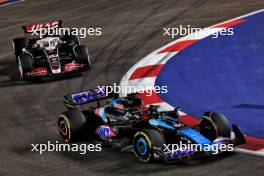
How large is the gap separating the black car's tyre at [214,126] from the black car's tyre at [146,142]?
814 mm

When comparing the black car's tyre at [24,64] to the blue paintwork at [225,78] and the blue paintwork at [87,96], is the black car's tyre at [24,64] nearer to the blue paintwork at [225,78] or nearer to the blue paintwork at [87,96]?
the blue paintwork at [225,78]

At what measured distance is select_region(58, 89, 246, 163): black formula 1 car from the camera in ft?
30.8

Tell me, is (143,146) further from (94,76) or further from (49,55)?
(49,55)

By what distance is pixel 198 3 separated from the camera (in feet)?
71.8

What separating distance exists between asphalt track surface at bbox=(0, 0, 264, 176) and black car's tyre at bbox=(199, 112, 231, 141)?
335mm

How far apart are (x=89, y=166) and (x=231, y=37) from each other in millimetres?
8295

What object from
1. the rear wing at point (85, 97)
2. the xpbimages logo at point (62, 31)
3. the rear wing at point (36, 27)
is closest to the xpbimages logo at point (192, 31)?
the xpbimages logo at point (62, 31)

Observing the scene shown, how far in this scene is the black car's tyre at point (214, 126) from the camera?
9.78 meters

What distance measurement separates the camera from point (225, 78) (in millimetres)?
13906

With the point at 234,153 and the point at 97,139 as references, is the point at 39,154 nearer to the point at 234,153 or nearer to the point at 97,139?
the point at 97,139

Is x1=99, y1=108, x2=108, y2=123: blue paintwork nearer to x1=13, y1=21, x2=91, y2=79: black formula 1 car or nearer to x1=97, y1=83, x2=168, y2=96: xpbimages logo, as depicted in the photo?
x1=97, y1=83, x2=168, y2=96: xpbimages logo

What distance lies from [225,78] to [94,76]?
113 inches

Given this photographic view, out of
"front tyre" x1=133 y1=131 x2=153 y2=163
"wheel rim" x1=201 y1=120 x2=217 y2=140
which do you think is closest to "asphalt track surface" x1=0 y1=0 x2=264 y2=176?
"front tyre" x1=133 y1=131 x2=153 y2=163

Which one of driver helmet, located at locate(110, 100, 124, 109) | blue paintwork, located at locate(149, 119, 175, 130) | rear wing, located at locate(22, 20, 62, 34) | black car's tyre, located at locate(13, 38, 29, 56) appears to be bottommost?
blue paintwork, located at locate(149, 119, 175, 130)
